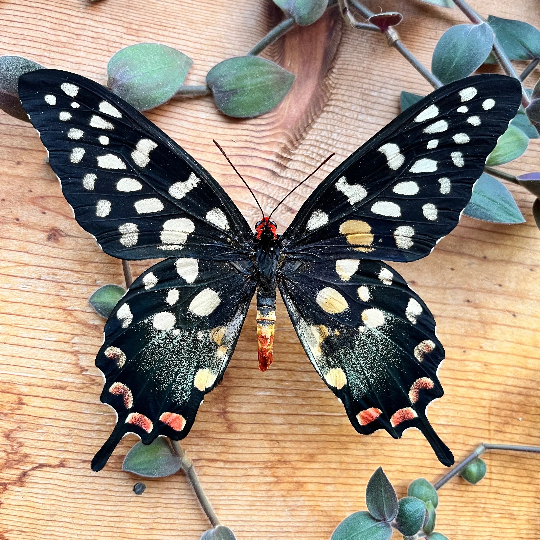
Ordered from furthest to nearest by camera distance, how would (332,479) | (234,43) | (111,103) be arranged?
1. (234,43)
2. (332,479)
3. (111,103)

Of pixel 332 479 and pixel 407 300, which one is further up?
pixel 407 300

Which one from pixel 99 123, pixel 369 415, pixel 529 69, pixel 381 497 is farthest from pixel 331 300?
pixel 529 69

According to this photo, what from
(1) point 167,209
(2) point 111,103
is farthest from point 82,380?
(2) point 111,103

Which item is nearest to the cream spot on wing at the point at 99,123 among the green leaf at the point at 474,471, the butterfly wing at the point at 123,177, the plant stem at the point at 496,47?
the butterfly wing at the point at 123,177

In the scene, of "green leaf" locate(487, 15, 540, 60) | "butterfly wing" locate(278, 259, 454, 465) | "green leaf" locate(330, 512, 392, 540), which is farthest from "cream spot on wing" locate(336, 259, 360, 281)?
"green leaf" locate(487, 15, 540, 60)

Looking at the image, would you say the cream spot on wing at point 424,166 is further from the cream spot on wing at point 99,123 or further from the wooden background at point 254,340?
the cream spot on wing at point 99,123

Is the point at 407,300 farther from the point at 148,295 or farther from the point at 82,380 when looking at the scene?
the point at 82,380
